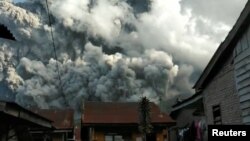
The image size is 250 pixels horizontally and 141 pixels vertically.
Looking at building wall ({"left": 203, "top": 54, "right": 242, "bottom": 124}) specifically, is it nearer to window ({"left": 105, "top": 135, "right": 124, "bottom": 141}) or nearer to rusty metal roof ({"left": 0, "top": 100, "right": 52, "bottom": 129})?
rusty metal roof ({"left": 0, "top": 100, "right": 52, "bottom": 129})

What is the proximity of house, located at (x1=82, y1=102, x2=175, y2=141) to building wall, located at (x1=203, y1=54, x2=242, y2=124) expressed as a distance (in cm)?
2288

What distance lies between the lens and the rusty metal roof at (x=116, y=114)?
3915 centimetres

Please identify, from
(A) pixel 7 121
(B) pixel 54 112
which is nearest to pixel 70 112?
(B) pixel 54 112

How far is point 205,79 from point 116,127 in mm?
23868

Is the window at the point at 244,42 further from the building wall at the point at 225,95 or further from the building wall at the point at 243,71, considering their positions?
the building wall at the point at 225,95

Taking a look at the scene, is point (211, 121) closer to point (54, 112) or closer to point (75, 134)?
point (75, 134)

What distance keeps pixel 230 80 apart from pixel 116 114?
28.4 metres

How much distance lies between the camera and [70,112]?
1793 inches

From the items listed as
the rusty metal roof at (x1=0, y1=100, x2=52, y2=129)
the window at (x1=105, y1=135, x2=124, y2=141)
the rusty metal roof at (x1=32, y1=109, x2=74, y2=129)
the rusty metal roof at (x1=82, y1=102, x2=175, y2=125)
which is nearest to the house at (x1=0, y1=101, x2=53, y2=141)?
the rusty metal roof at (x1=0, y1=100, x2=52, y2=129)

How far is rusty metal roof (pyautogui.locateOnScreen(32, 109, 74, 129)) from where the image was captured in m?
41.2

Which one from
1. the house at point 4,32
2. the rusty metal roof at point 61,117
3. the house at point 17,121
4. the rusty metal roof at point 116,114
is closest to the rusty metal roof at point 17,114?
the house at point 17,121

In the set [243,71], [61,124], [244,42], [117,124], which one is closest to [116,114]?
[117,124]

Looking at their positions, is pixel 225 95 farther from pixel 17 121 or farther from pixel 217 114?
pixel 17 121

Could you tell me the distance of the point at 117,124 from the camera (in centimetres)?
3831
